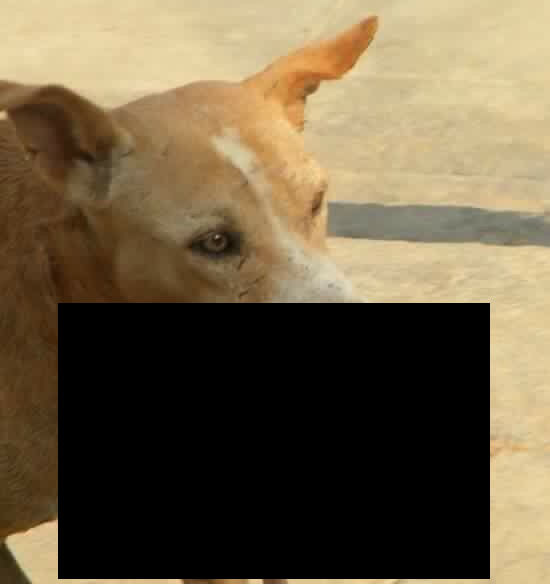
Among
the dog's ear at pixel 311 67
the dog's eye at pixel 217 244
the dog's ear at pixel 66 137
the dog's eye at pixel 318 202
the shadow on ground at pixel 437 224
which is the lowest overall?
the dog's eye at pixel 217 244

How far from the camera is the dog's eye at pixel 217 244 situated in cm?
435

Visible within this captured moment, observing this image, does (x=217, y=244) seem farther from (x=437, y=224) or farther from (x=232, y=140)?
(x=437, y=224)

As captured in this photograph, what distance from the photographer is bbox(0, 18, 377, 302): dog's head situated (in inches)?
170

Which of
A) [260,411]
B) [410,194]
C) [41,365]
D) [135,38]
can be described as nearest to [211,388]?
[260,411]

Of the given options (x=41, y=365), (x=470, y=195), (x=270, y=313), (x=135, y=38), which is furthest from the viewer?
(x=135, y=38)

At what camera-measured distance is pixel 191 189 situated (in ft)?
14.4

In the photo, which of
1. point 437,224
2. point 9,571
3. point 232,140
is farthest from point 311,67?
point 437,224

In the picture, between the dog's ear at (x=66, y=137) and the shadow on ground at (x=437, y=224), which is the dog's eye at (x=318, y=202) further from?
the shadow on ground at (x=437, y=224)

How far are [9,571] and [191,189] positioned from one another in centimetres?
137

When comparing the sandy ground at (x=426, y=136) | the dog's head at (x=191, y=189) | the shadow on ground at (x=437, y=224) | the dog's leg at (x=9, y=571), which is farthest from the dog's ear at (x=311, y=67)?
the shadow on ground at (x=437, y=224)

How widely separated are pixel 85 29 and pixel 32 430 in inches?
242

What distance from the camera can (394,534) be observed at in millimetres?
4551

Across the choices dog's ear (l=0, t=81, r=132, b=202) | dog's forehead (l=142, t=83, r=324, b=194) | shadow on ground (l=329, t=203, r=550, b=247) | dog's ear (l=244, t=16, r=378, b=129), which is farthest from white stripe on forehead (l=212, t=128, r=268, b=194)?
shadow on ground (l=329, t=203, r=550, b=247)

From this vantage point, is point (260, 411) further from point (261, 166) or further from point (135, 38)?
point (135, 38)
